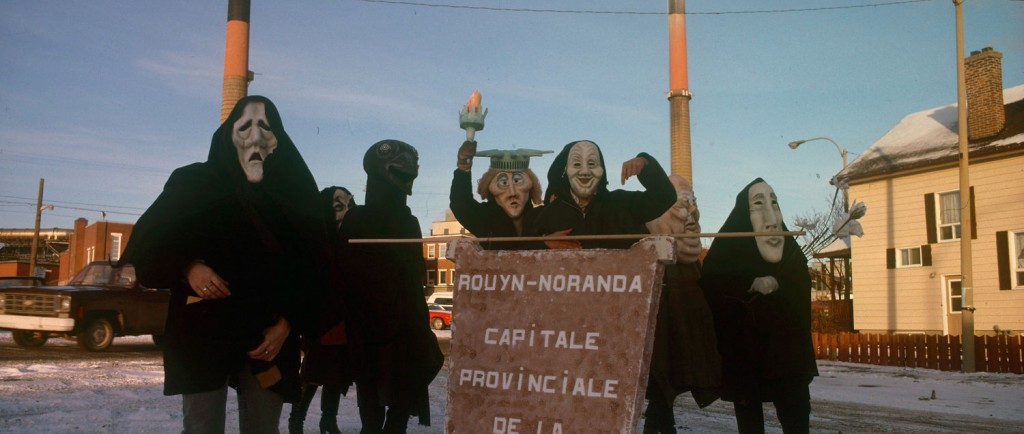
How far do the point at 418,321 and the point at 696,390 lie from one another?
1.73 meters

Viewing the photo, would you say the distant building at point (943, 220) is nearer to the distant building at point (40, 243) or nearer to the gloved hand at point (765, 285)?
the gloved hand at point (765, 285)

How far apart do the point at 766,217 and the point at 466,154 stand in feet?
6.48

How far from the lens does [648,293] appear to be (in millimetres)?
3361

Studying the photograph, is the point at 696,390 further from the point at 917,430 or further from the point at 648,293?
the point at 917,430

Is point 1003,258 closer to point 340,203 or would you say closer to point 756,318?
point 756,318

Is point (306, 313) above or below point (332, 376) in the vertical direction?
above

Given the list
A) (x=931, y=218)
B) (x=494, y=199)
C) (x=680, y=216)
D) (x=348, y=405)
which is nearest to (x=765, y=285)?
(x=680, y=216)

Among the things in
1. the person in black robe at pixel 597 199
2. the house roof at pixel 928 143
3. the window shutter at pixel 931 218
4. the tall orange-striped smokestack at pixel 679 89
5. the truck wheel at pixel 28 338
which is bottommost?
the truck wheel at pixel 28 338

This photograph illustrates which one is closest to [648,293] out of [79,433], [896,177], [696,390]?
[696,390]

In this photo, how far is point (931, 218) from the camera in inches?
950

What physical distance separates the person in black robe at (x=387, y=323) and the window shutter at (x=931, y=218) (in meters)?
22.8

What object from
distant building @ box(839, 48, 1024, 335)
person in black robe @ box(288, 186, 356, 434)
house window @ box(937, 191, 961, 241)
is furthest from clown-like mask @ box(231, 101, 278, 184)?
house window @ box(937, 191, 961, 241)

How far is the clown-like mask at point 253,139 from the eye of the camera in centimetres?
337

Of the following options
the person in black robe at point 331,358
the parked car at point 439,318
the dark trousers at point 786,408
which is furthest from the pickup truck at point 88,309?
the parked car at point 439,318
